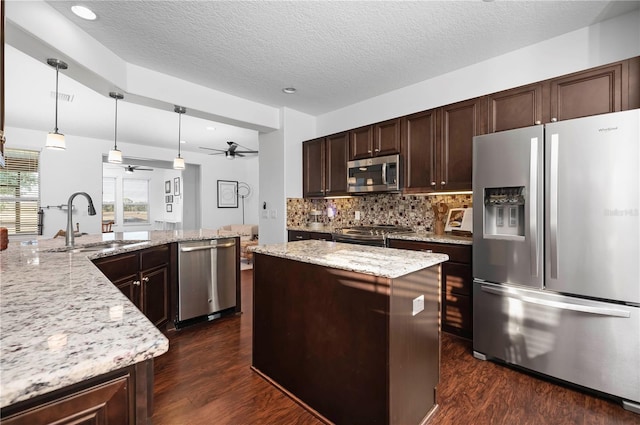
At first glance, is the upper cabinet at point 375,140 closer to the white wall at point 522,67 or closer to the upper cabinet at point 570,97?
the white wall at point 522,67

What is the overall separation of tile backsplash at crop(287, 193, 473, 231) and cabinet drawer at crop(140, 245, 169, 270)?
6.32 feet

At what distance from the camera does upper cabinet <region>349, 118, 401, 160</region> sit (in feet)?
11.9

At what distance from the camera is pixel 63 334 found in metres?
0.75

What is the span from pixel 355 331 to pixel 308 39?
2.45 metres

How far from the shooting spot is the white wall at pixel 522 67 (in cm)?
244

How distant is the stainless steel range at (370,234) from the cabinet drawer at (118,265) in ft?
7.09

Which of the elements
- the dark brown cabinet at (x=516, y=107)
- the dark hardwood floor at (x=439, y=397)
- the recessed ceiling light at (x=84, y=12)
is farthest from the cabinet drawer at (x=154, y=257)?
the dark brown cabinet at (x=516, y=107)

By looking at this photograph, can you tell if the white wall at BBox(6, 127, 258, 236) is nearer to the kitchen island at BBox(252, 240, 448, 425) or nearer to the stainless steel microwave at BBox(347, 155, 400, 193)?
the stainless steel microwave at BBox(347, 155, 400, 193)

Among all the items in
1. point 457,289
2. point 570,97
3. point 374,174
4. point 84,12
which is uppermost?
point 84,12

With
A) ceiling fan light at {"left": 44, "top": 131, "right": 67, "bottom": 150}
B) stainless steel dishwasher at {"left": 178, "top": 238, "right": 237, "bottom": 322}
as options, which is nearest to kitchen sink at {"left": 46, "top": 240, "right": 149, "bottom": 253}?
stainless steel dishwasher at {"left": 178, "top": 238, "right": 237, "bottom": 322}

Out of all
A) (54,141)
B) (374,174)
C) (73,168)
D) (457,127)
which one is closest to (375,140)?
(374,174)

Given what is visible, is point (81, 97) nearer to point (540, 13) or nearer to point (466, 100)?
point (466, 100)

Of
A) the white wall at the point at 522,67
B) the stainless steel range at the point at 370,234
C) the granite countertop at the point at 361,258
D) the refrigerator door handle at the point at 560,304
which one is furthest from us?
the stainless steel range at the point at 370,234

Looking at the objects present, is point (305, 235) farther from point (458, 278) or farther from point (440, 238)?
point (458, 278)
